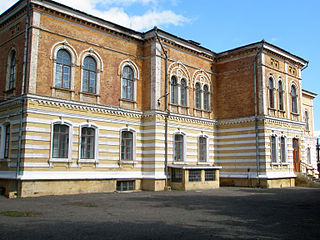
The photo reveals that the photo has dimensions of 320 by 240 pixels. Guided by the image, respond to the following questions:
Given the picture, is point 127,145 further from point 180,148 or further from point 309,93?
point 309,93

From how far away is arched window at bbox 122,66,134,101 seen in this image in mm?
24266

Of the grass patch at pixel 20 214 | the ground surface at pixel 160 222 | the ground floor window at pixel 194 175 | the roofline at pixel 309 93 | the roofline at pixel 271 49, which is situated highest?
the roofline at pixel 271 49

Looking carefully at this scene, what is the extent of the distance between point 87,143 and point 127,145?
327 cm

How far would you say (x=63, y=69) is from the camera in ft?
69.0

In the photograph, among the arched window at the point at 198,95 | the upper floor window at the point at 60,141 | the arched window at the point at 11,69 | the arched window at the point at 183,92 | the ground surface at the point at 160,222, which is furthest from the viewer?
the arched window at the point at 198,95

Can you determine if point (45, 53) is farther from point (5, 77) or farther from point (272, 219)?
point (272, 219)

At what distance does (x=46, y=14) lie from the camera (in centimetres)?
2031

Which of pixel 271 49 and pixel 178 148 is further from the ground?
pixel 271 49

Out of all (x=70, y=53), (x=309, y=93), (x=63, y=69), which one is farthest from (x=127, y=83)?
(x=309, y=93)

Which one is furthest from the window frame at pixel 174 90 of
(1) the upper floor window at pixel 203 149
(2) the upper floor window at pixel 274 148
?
(2) the upper floor window at pixel 274 148

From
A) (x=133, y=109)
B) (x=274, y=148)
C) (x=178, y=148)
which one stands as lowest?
(x=178, y=148)

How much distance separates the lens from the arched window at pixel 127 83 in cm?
2427

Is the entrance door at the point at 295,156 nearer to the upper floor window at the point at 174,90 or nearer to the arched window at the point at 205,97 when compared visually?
the arched window at the point at 205,97

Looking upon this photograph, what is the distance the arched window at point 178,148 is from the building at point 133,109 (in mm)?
91
